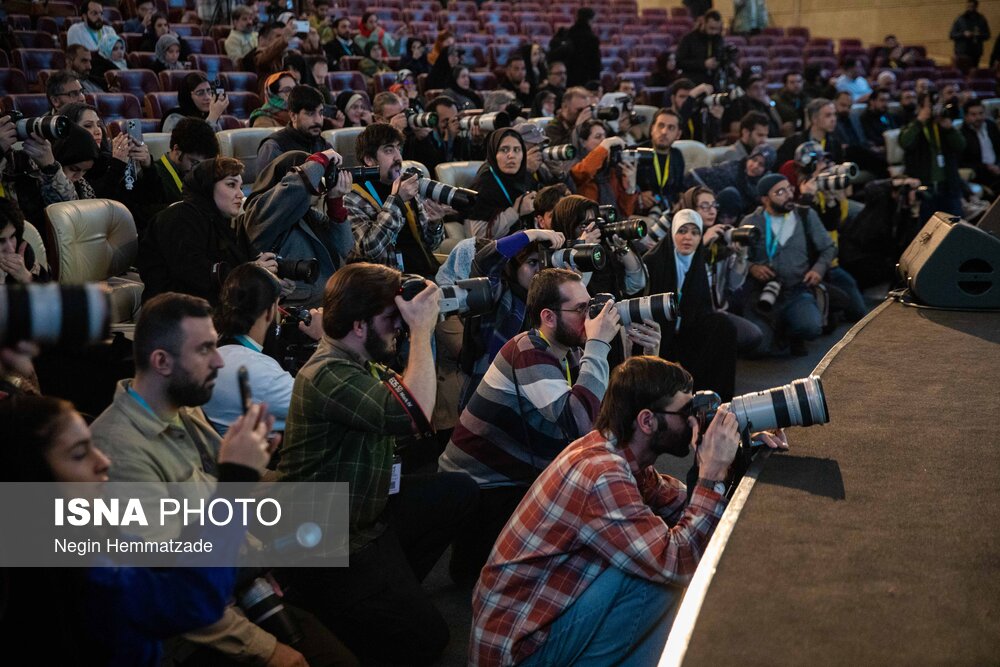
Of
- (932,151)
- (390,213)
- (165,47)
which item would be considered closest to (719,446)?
(390,213)

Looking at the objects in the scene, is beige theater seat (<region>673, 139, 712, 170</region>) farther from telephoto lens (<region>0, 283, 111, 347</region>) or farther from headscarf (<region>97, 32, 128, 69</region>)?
telephoto lens (<region>0, 283, 111, 347</region>)

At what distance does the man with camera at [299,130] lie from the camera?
13.5ft

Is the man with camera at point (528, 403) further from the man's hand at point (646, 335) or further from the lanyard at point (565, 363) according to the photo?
the man's hand at point (646, 335)

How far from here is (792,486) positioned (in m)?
2.05

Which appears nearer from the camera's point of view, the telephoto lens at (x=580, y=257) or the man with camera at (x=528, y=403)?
the man with camera at (x=528, y=403)

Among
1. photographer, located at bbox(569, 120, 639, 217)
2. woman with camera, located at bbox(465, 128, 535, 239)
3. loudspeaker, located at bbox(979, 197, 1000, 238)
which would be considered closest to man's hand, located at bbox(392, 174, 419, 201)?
woman with camera, located at bbox(465, 128, 535, 239)

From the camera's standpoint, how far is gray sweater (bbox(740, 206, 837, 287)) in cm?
510

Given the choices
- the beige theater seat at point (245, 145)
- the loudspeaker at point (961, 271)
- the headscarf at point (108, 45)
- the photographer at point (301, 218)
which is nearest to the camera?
the photographer at point (301, 218)

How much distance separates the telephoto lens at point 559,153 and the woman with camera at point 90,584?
3176 mm

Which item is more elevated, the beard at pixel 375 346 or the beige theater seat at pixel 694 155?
the beige theater seat at pixel 694 155

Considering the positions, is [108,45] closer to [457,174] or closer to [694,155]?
[457,174]

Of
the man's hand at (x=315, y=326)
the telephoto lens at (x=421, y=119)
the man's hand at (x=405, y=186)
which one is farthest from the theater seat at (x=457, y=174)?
A: the man's hand at (x=315, y=326)

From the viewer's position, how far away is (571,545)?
2031 mm

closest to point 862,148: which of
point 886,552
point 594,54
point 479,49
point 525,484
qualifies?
point 594,54
